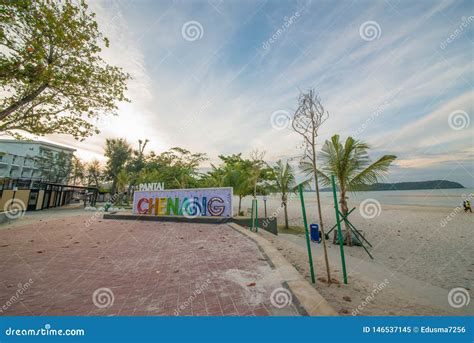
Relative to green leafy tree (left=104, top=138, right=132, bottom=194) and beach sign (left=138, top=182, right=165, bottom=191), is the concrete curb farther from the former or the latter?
green leafy tree (left=104, top=138, right=132, bottom=194)

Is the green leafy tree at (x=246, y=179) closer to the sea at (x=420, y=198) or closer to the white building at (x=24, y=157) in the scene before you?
the sea at (x=420, y=198)

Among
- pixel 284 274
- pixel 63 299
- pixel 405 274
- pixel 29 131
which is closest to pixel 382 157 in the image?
pixel 405 274

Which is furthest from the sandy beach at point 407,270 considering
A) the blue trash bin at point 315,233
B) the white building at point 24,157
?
the white building at point 24,157

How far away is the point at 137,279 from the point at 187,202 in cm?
910

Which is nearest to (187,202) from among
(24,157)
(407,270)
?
(407,270)

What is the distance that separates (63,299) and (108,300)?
0.75m

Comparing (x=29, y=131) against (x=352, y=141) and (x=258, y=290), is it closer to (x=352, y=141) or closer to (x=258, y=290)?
(x=258, y=290)

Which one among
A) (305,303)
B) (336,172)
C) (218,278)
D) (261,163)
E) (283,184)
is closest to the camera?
(305,303)

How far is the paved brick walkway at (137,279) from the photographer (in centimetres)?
280

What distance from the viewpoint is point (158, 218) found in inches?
506

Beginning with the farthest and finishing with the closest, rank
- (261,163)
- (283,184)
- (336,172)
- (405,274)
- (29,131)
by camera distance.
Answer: (261,163) → (283,184) → (336,172) → (29,131) → (405,274)

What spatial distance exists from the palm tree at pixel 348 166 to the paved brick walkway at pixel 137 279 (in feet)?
20.3

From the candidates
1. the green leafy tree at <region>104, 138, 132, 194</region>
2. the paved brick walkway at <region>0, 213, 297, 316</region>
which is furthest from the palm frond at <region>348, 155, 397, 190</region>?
the green leafy tree at <region>104, 138, 132, 194</region>

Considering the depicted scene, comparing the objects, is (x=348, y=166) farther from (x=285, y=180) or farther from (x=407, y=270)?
(x=285, y=180)
